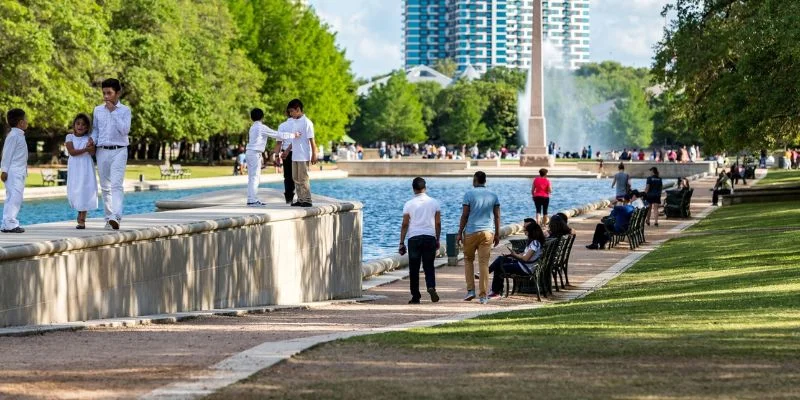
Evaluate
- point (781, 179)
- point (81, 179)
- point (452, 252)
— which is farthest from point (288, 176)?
point (781, 179)

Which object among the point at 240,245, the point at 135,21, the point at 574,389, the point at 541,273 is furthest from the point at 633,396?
the point at 135,21

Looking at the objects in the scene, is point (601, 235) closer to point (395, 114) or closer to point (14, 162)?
point (14, 162)

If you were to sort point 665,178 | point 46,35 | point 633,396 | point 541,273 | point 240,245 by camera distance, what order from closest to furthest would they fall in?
point 633,396
point 240,245
point 541,273
point 46,35
point 665,178

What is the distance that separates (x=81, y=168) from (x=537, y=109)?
7737 centimetres

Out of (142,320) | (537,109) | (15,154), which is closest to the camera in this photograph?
(142,320)

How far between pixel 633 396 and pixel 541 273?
410 inches

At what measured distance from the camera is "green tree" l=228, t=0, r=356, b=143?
9800cm

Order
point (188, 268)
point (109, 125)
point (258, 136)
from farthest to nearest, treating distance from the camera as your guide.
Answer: point (258, 136)
point (188, 268)
point (109, 125)

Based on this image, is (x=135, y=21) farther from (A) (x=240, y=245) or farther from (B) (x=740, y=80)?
(A) (x=240, y=245)

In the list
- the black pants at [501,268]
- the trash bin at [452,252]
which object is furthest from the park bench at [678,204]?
the black pants at [501,268]

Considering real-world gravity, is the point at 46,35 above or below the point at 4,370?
above

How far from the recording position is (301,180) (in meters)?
19.2

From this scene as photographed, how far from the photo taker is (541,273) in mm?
18844

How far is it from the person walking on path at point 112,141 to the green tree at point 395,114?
487 ft
